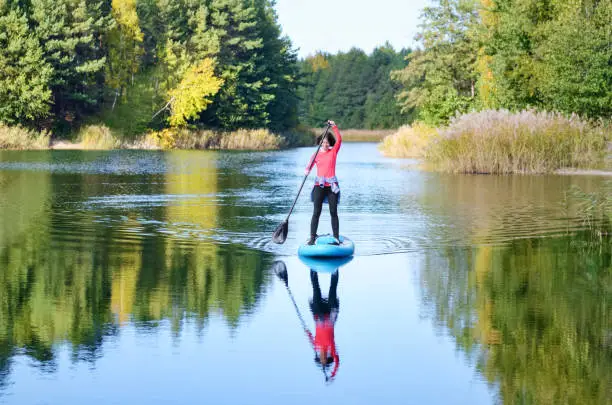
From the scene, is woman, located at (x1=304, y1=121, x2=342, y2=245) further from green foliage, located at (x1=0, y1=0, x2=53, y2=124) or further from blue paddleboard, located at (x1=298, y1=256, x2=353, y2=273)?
green foliage, located at (x1=0, y1=0, x2=53, y2=124)

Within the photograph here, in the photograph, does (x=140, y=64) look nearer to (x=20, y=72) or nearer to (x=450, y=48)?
(x=20, y=72)

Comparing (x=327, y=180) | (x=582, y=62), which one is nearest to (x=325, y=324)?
(x=327, y=180)

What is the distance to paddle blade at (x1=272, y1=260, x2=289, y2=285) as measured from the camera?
14.1 m

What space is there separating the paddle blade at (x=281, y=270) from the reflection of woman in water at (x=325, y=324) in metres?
0.34

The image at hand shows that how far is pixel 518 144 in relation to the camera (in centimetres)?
4147

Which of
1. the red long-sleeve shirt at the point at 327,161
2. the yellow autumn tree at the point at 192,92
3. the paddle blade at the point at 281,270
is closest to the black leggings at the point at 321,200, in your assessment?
the red long-sleeve shirt at the point at 327,161

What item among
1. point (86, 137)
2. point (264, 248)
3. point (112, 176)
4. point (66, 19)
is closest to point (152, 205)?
point (264, 248)

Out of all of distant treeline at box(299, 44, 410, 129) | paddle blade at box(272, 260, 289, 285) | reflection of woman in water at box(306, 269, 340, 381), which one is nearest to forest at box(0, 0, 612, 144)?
paddle blade at box(272, 260, 289, 285)

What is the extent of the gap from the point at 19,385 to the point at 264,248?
953 cm

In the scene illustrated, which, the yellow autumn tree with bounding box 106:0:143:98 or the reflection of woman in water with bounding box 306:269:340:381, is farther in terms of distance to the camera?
the yellow autumn tree with bounding box 106:0:143:98

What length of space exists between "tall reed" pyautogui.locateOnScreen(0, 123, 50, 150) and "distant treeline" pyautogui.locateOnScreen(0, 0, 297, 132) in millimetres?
1603

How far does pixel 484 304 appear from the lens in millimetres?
11945

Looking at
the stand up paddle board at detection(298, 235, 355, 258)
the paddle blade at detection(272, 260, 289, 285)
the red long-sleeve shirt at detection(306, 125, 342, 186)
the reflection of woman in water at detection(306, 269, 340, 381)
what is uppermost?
the red long-sleeve shirt at detection(306, 125, 342, 186)

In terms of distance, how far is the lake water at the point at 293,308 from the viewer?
8.24 metres
